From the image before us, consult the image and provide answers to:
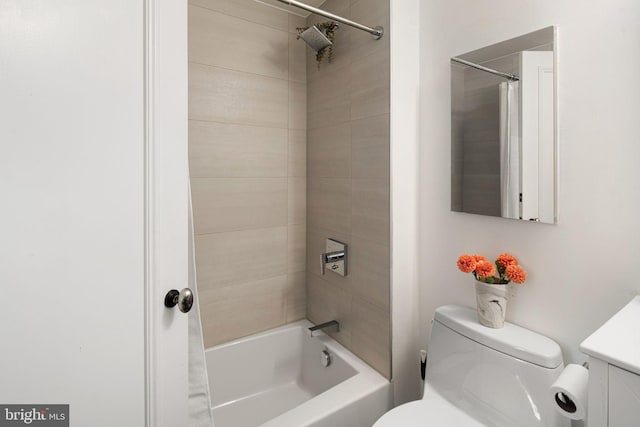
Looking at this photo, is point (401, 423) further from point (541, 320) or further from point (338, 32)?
point (338, 32)

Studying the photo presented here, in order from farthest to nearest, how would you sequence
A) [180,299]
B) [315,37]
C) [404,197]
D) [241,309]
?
1. [241,309]
2. [315,37]
3. [404,197]
4. [180,299]

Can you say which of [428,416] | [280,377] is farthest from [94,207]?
[280,377]

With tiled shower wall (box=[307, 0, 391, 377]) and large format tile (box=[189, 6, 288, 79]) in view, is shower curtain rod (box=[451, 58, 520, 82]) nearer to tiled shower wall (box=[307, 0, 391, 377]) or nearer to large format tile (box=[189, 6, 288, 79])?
tiled shower wall (box=[307, 0, 391, 377])

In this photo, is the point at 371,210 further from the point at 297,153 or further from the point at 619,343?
the point at 619,343

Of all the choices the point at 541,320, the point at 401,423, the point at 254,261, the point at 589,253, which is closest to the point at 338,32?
the point at 254,261

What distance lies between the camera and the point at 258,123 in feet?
5.87

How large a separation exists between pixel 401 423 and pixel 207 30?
1.85 metres

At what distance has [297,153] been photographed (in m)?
1.93

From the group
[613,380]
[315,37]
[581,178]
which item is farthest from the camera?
[315,37]

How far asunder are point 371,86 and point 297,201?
80 cm

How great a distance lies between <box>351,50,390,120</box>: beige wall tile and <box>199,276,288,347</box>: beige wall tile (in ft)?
3.49

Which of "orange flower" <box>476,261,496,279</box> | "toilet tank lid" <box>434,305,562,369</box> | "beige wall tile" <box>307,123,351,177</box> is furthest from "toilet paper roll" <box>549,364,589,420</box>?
"beige wall tile" <box>307,123,351,177</box>

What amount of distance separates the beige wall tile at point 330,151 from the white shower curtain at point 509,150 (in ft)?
2.21

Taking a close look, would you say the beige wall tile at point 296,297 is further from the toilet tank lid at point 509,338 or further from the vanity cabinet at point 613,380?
the vanity cabinet at point 613,380
